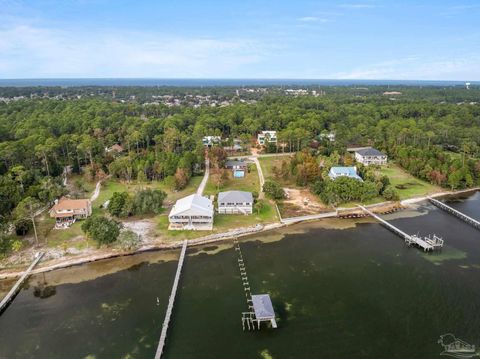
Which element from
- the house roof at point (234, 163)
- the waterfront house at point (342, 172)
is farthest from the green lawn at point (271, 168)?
the waterfront house at point (342, 172)

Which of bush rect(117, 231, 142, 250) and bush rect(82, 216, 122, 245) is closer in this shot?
bush rect(82, 216, 122, 245)

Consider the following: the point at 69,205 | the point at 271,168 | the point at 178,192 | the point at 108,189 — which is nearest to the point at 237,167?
the point at 271,168

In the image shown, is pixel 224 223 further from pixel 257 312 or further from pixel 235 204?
pixel 257 312

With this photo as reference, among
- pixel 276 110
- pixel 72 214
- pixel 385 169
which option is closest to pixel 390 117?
pixel 276 110

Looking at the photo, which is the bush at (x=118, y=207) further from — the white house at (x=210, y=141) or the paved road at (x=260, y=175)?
the white house at (x=210, y=141)

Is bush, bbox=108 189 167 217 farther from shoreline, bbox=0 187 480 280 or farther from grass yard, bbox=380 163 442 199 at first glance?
grass yard, bbox=380 163 442 199

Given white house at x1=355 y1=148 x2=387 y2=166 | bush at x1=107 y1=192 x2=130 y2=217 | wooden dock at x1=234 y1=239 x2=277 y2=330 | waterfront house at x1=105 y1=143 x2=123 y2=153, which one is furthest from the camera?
waterfront house at x1=105 y1=143 x2=123 y2=153

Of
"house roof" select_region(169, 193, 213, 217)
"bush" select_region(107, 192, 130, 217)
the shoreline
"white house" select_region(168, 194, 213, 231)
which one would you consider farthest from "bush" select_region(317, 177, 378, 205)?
"bush" select_region(107, 192, 130, 217)
